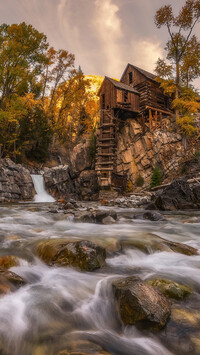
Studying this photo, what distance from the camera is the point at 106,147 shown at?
23.1 metres

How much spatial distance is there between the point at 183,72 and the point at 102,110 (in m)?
9.03

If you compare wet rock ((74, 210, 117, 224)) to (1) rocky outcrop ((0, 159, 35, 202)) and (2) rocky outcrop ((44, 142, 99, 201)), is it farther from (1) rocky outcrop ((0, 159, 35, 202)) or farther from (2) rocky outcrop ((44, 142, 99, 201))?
(2) rocky outcrop ((44, 142, 99, 201))

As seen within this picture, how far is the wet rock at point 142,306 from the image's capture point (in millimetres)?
1813

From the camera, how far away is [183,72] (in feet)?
73.0

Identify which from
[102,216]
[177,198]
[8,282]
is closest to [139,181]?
[177,198]

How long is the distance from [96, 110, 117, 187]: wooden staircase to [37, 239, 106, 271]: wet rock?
59.1ft

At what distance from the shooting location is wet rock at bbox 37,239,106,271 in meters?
3.02

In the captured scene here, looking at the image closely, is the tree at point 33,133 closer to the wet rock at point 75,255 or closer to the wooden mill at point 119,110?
the wooden mill at point 119,110

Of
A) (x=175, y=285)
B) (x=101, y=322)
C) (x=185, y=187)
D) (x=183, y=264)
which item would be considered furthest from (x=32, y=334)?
(x=185, y=187)

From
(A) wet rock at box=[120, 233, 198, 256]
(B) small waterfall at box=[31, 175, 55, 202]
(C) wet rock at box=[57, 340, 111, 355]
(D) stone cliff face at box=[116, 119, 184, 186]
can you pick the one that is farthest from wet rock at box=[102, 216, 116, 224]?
(D) stone cliff face at box=[116, 119, 184, 186]

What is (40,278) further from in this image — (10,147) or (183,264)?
(10,147)

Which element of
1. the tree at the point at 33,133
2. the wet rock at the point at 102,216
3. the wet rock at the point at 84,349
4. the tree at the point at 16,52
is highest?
the tree at the point at 16,52

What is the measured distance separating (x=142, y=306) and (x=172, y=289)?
67 centimetres

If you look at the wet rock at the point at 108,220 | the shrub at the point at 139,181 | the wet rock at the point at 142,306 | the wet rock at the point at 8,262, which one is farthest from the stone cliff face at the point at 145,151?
the wet rock at the point at 142,306
